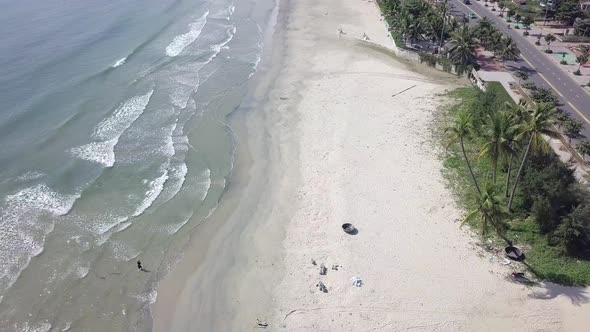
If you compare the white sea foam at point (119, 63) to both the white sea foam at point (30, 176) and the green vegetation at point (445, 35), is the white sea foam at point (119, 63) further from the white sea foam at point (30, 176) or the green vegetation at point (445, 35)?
the green vegetation at point (445, 35)

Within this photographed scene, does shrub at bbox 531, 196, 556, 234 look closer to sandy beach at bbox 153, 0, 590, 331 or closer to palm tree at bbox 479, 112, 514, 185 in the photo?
palm tree at bbox 479, 112, 514, 185

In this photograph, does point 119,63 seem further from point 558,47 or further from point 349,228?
point 558,47

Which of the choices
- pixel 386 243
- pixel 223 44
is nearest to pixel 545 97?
pixel 386 243

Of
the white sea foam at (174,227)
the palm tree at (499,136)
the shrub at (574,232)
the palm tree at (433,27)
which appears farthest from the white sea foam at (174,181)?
the palm tree at (433,27)

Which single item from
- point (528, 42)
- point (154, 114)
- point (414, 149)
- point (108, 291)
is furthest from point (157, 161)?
point (528, 42)

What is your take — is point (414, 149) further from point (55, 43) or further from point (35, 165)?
point (55, 43)

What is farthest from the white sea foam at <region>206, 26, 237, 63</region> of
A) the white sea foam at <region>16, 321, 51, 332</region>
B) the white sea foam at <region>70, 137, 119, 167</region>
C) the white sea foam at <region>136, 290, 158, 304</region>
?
the white sea foam at <region>16, 321, 51, 332</region>
